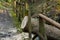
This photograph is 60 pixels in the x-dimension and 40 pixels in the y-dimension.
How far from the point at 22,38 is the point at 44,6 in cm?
194

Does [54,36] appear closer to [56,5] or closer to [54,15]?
[54,15]

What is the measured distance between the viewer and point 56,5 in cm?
735

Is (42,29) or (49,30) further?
(49,30)

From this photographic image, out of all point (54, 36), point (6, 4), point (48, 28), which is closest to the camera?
point (54, 36)

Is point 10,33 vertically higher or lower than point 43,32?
lower

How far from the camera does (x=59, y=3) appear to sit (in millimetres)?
7250

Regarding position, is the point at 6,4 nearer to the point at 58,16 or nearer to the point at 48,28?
the point at 58,16

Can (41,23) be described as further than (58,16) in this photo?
No

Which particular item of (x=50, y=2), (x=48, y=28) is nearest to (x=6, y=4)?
(x=50, y=2)

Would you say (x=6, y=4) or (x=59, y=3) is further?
(x=6, y=4)

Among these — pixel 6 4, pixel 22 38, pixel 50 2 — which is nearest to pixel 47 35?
pixel 22 38

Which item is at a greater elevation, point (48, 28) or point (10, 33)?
point (48, 28)

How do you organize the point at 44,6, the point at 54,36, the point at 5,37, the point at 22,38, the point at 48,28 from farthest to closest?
the point at 44,6, the point at 5,37, the point at 22,38, the point at 48,28, the point at 54,36

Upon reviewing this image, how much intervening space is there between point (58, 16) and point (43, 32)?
9.76 ft
